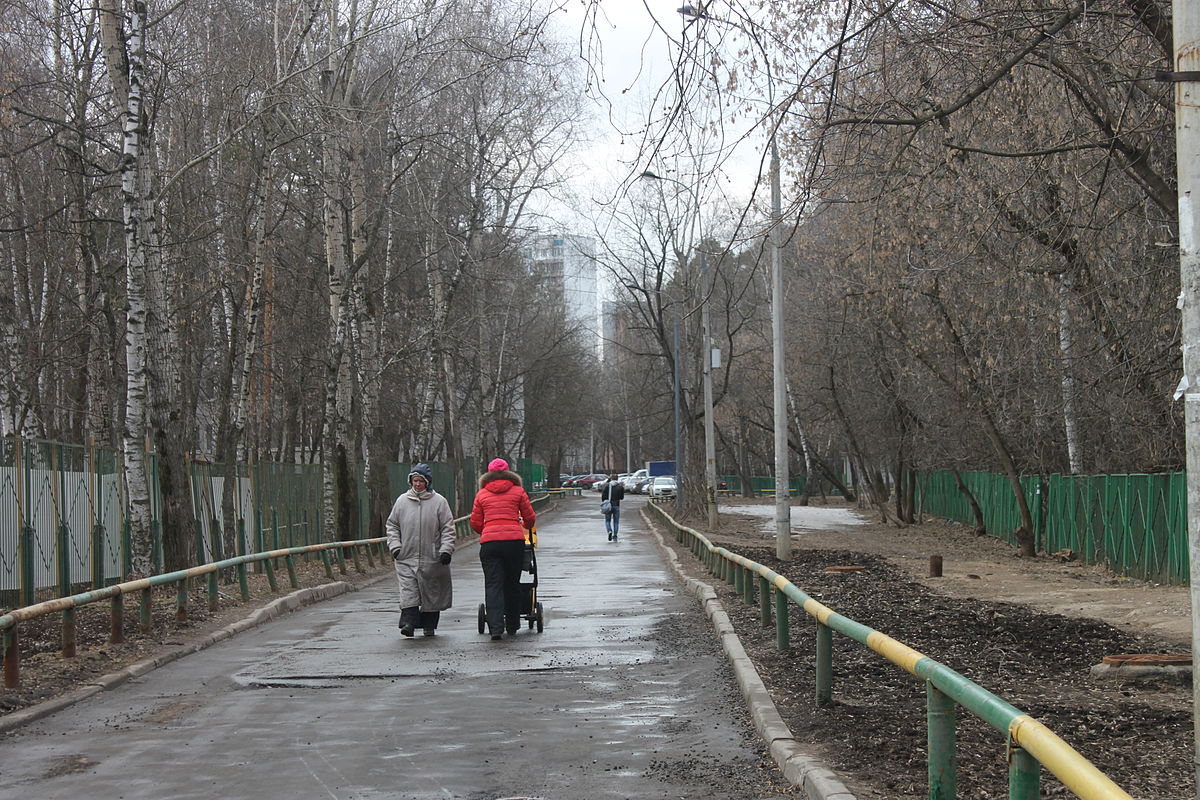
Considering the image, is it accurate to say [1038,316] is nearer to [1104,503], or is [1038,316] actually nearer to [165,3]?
[1104,503]

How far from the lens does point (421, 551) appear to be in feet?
45.5

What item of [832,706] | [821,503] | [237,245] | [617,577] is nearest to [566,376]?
[821,503]

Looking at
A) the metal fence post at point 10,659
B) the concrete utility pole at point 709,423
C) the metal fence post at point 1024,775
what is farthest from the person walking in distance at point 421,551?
the concrete utility pole at point 709,423

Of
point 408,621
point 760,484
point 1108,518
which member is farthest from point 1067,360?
point 760,484

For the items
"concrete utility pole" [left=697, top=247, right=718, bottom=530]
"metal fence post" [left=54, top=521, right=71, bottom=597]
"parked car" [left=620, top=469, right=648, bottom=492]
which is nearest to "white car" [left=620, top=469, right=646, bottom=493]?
"parked car" [left=620, top=469, right=648, bottom=492]

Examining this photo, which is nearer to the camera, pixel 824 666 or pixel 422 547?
pixel 824 666

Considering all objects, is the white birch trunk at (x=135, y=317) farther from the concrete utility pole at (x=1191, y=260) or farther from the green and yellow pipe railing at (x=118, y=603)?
the concrete utility pole at (x=1191, y=260)

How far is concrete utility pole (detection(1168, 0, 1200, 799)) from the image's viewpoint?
5.39 metres

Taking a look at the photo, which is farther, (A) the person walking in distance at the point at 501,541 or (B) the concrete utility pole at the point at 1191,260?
(A) the person walking in distance at the point at 501,541

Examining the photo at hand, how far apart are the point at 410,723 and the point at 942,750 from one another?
4168 millimetres

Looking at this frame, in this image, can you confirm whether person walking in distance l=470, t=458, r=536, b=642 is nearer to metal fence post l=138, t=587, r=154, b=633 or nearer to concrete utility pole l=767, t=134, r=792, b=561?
metal fence post l=138, t=587, r=154, b=633

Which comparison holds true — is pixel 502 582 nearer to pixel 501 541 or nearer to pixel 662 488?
pixel 501 541

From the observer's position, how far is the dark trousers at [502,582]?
13.4m

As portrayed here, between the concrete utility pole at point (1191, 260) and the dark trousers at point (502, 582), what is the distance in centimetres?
868
